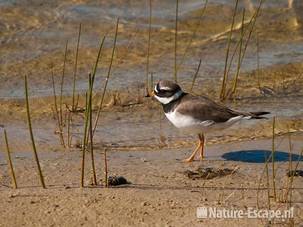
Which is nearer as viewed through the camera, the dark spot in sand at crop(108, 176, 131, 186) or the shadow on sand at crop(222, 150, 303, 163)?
the dark spot in sand at crop(108, 176, 131, 186)

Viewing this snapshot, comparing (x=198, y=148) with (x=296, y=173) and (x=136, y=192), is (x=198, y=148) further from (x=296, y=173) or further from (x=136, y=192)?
(x=136, y=192)

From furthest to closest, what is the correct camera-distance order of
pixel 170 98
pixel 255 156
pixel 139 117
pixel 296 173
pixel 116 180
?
pixel 139 117 → pixel 170 98 → pixel 255 156 → pixel 296 173 → pixel 116 180

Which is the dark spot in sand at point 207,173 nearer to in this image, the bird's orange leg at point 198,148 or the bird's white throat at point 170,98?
the bird's orange leg at point 198,148

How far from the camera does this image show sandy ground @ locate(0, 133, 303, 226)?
5.08m

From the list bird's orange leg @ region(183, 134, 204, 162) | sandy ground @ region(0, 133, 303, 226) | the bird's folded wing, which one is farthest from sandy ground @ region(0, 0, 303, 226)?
the bird's folded wing

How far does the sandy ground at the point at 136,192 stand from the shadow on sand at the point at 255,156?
0.01m

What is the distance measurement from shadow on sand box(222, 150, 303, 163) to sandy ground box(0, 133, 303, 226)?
0.01 m

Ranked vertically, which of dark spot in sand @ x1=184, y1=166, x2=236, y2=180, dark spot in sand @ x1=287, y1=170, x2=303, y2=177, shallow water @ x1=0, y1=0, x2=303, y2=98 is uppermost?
dark spot in sand @ x1=287, y1=170, x2=303, y2=177

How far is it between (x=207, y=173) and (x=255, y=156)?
91 centimetres

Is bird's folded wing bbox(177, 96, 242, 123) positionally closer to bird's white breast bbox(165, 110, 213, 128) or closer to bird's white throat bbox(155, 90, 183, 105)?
bird's white breast bbox(165, 110, 213, 128)

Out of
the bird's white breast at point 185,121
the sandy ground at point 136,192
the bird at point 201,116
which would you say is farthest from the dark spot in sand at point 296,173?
the bird's white breast at point 185,121

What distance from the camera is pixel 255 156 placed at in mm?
7004

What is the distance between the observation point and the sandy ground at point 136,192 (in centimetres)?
508

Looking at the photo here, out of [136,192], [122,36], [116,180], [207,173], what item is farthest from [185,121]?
[122,36]
